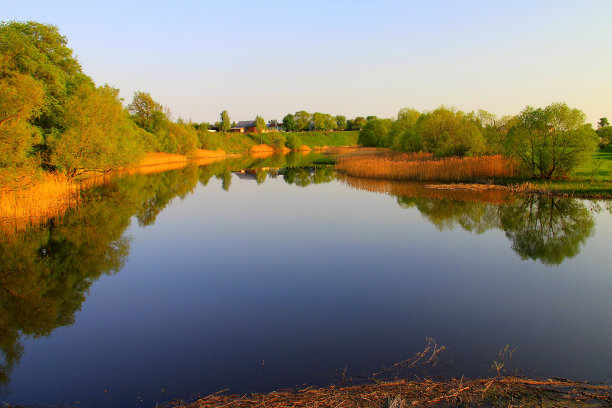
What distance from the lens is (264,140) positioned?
10025 centimetres

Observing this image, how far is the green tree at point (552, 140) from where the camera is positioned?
904 inches

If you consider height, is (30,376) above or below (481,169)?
below

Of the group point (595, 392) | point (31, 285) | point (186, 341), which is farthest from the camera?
point (31, 285)

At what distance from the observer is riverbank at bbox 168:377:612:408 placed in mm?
4648

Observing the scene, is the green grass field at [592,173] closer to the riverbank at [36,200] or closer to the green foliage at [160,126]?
the riverbank at [36,200]

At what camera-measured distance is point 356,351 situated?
6.42 metres

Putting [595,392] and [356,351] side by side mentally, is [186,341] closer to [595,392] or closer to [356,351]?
[356,351]

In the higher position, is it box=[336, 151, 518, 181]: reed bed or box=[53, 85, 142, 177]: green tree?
box=[53, 85, 142, 177]: green tree

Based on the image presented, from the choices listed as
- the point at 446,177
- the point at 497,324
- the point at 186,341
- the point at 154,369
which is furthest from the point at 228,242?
the point at 446,177

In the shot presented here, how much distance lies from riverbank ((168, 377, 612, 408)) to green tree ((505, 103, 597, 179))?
22.0 meters

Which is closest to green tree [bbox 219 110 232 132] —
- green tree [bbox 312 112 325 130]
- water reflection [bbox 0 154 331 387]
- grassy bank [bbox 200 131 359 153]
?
grassy bank [bbox 200 131 359 153]

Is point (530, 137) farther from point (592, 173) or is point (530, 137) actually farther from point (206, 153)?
point (206, 153)

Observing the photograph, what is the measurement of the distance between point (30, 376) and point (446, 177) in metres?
27.2

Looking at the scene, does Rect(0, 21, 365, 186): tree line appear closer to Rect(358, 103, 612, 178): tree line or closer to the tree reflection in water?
the tree reflection in water
